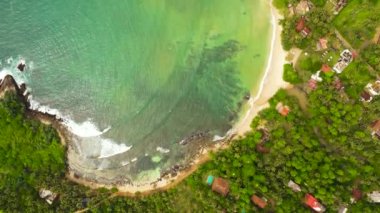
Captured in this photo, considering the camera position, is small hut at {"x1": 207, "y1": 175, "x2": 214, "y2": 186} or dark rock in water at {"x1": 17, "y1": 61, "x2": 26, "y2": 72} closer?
small hut at {"x1": 207, "y1": 175, "x2": 214, "y2": 186}

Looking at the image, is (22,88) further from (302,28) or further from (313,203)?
(313,203)

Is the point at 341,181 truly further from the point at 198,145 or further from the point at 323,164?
the point at 198,145

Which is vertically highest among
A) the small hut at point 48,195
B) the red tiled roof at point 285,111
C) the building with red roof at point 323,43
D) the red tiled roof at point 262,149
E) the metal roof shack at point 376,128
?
the building with red roof at point 323,43

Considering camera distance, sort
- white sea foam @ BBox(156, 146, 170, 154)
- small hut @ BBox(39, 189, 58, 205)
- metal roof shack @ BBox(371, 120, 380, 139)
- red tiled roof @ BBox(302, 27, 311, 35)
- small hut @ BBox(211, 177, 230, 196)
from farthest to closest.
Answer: white sea foam @ BBox(156, 146, 170, 154) < small hut @ BBox(39, 189, 58, 205) < small hut @ BBox(211, 177, 230, 196) < red tiled roof @ BBox(302, 27, 311, 35) < metal roof shack @ BBox(371, 120, 380, 139)

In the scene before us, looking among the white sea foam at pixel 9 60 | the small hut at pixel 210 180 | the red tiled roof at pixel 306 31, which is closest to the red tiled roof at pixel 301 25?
the red tiled roof at pixel 306 31

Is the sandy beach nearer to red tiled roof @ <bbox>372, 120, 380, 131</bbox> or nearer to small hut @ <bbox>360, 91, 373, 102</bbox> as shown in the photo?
small hut @ <bbox>360, 91, 373, 102</bbox>

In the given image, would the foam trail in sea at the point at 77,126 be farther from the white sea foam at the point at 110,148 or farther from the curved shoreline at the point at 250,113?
the curved shoreline at the point at 250,113

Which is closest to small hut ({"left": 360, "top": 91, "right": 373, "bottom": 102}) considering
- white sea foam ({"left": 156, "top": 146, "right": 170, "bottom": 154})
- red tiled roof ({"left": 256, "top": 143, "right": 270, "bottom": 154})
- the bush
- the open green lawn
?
the open green lawn

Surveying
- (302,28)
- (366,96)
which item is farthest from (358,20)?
(366,96)
